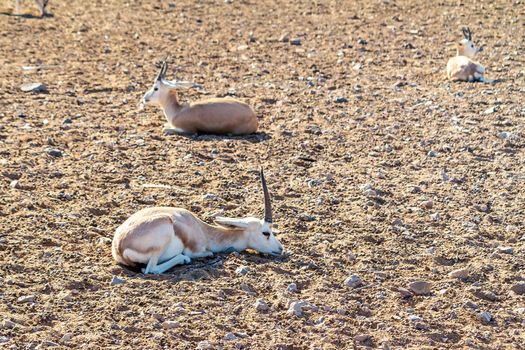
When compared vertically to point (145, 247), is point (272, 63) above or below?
below

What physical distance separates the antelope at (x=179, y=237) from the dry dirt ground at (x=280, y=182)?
0.14 m

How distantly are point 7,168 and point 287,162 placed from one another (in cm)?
294

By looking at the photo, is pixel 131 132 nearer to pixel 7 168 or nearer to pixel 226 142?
pixel 226 142

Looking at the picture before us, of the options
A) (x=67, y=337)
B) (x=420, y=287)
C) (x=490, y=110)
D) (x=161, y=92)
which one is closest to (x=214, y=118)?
(x=161, y=92)

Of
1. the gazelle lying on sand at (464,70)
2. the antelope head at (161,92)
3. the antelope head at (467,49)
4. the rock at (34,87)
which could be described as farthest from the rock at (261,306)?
the antelope head at (467,49)

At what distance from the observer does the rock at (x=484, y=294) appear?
298 inches

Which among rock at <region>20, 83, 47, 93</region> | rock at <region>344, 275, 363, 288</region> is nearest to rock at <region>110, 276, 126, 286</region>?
rock at <region>344, 275, 363, 288</region>

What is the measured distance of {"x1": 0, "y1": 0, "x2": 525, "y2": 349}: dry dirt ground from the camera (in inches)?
279

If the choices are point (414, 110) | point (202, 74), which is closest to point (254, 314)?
point (414, 110)

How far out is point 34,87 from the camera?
13484mm

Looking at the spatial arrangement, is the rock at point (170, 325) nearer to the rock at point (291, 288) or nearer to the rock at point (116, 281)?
the rock at point (116, 281)

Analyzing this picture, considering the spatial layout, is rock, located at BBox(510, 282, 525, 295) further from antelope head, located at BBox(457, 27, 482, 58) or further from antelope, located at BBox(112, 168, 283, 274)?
antelope head, located at BBox(457, 27, 482, 58)

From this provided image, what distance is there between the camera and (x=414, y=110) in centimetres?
1292

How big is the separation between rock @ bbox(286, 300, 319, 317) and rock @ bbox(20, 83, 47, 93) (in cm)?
726
